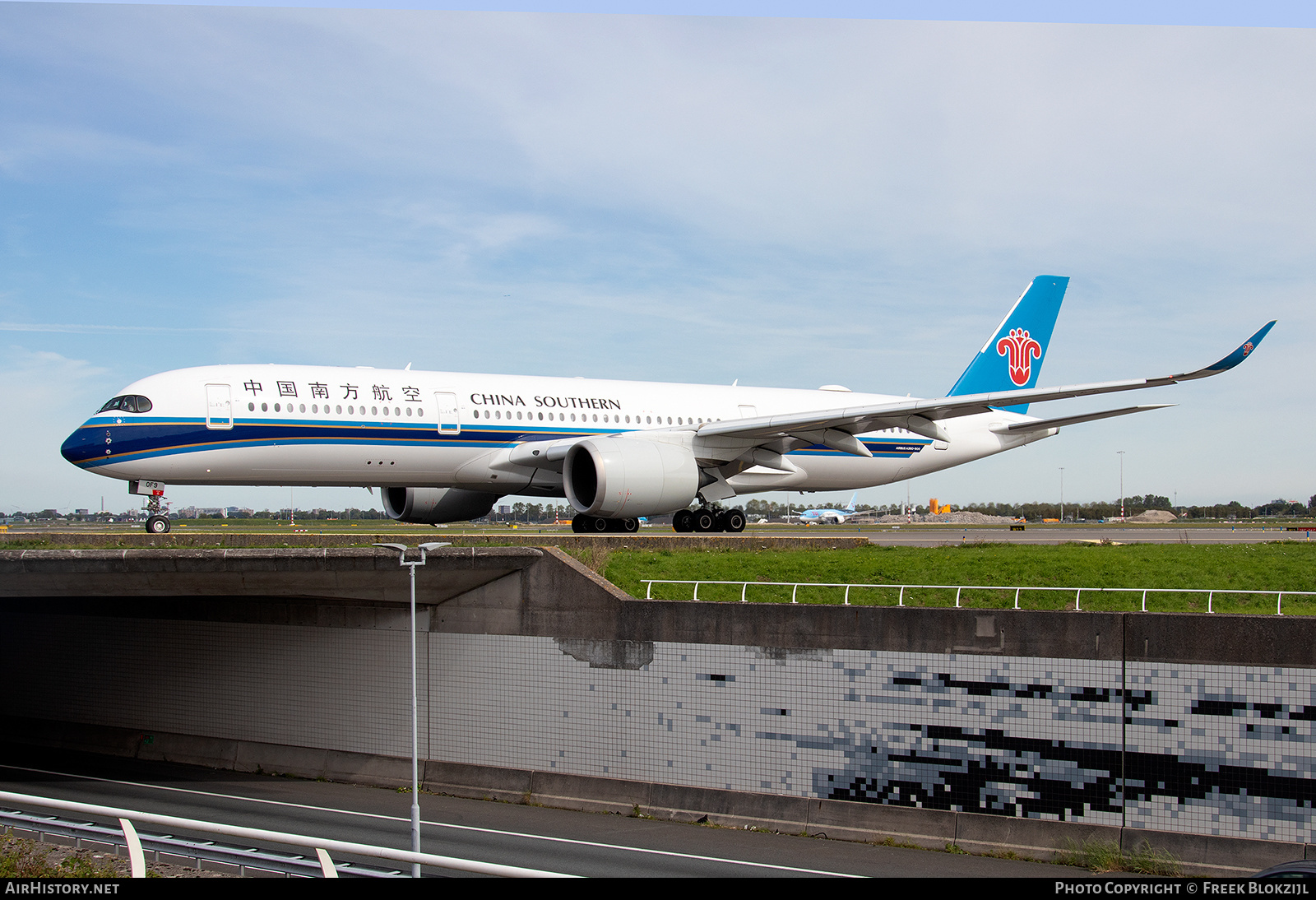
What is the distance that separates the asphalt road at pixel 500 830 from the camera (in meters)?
16.2

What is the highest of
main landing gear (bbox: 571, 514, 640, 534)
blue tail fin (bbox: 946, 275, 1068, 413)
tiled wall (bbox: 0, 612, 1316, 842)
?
blue tail fin (bbox: 946, 275, 1068, 413)

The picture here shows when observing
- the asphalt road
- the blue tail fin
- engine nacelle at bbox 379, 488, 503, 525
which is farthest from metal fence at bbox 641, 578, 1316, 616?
the blue tail fin

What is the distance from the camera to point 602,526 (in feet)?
100

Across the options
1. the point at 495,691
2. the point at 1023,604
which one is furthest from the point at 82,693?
the point at 1023,604

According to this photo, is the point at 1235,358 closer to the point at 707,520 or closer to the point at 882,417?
the point at 882,417

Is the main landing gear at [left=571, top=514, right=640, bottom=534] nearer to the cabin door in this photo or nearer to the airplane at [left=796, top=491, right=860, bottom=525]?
the cabin door

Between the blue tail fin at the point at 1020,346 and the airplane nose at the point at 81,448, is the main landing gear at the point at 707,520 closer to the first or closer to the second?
the blue tail fin at the point at 1020,346

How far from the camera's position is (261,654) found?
80.6 feet

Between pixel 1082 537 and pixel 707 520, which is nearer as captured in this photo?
pixel 707 520

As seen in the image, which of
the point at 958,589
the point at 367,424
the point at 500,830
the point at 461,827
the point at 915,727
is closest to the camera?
the point at 915,727

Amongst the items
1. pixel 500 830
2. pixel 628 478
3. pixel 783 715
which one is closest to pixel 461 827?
pixel 500 830

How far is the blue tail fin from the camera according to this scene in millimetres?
38688

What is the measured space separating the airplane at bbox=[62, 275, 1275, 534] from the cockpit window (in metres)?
0.04

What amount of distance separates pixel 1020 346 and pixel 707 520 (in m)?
15.1
